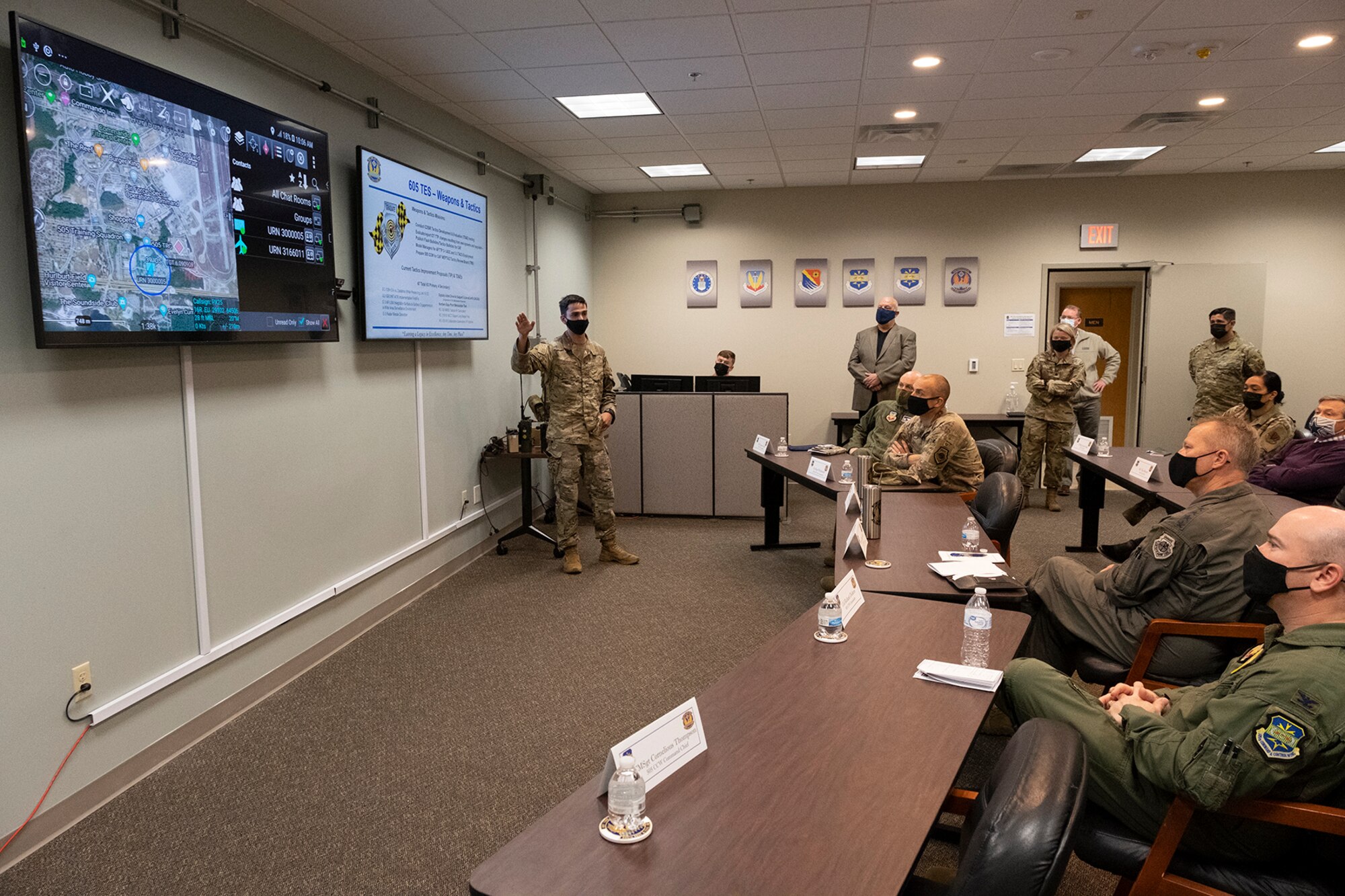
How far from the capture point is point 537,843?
128 centimetres

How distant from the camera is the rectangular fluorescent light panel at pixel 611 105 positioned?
490 centimetres

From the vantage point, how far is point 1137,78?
14.8 feet

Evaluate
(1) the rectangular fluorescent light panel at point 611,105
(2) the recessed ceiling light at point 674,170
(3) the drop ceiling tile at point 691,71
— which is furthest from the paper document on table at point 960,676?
(2) the recessed ceiling light at point 674,170

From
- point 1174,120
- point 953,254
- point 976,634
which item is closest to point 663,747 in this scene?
point 976,634

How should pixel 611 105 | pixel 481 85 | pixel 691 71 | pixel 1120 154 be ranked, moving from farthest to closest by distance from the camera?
pixel 1120 154
pixel 611 105
pixel 481 85
pixel 691 71

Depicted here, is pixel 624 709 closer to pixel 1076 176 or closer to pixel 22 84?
pixel 22 84

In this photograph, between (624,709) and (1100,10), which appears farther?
(1100,10)

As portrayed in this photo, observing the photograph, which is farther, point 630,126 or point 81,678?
point 630,126

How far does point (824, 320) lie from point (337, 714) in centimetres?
611

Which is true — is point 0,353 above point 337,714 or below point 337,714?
above

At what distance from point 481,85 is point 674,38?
1.31 m

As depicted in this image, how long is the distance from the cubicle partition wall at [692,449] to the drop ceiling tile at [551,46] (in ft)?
9.44

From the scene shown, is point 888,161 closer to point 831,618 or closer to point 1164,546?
point 1164,546

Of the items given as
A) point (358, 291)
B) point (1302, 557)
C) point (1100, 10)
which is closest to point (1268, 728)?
point (1302, 557)
